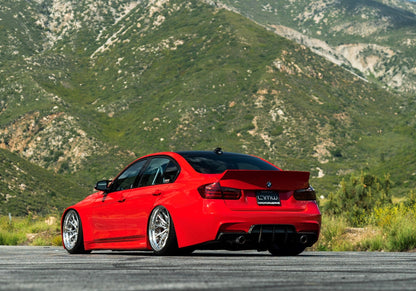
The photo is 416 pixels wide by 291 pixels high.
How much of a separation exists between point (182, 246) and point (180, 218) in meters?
0.39

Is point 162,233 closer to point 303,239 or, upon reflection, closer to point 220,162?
point 220,162

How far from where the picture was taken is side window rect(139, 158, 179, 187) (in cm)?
990

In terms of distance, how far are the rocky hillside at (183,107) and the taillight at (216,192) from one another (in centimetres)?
5088

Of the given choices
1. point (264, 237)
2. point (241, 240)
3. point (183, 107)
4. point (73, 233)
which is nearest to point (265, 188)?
point (264, 237)

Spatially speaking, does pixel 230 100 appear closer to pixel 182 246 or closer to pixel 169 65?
pixel 169 65

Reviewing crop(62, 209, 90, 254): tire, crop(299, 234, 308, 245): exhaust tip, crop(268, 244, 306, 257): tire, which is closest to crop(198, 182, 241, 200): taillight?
crop(299, 234, 308, 245): exhaust tip

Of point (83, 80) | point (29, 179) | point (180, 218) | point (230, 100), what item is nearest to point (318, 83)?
point (230, 100)

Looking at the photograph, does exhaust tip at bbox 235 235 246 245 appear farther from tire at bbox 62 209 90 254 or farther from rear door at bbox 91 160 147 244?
tire at bbox 62 209 90 254

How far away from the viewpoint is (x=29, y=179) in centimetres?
6769

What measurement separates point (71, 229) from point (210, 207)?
3811 mm

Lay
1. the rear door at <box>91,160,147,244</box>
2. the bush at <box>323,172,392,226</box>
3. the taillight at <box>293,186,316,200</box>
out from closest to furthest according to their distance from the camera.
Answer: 1. the taillight at <box>293,186,316,200</box>
2. the rear door at <box>91,160,147,244</box>
3. the bush at <box>323,172,392,226</box>

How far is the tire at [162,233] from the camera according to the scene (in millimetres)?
9367

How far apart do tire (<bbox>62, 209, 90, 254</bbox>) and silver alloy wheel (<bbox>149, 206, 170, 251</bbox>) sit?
2.23m

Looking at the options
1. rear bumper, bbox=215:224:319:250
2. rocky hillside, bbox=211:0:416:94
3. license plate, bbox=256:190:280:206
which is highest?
license plate, bbox=256:190:280:206
